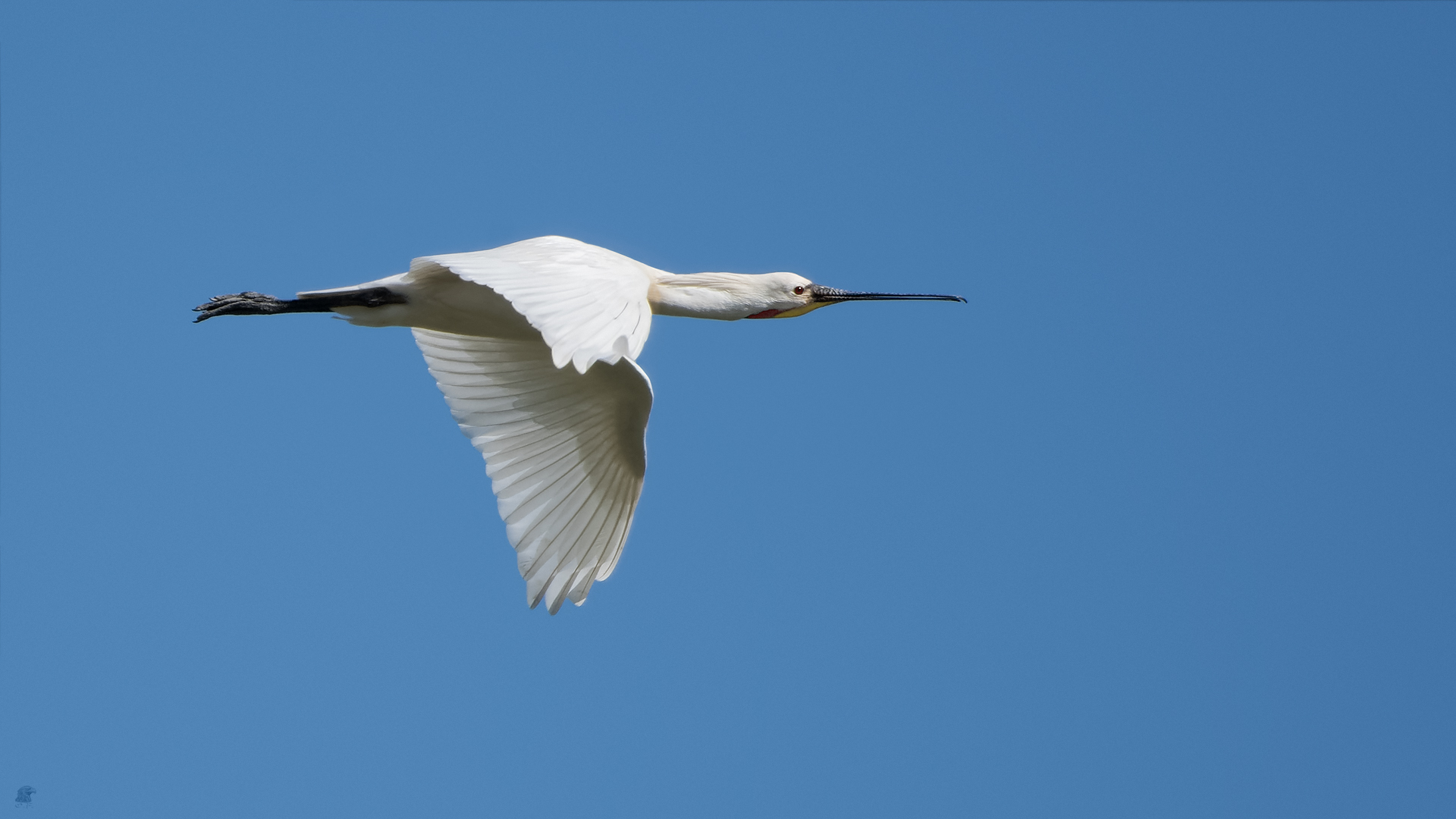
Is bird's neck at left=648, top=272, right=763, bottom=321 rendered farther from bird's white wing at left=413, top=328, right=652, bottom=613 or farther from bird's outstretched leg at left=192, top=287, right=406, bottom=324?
bird's outstretched leg at left=192, top=287, right=406, bottom=324

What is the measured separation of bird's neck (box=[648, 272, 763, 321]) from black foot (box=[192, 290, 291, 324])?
2.38 metres

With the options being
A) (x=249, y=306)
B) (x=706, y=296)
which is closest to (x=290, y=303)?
Answer: (x=249, y=306)

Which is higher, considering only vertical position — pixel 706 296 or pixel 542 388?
pixel 706 296

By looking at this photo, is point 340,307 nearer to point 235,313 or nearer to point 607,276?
point 235,313

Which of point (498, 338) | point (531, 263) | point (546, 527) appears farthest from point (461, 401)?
point (531, 263)

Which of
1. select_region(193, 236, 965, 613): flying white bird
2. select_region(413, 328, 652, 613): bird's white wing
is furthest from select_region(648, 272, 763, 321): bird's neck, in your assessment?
select_region(413, 328, 652, 613): bird's white wing

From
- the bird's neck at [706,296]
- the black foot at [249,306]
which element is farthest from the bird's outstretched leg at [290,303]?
the bird's neck at [706,296]

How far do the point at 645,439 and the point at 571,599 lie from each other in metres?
1.09

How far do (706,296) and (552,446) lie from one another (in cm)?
144

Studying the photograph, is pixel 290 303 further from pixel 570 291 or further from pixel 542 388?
pixel 570 291

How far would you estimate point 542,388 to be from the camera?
1206 centimetres

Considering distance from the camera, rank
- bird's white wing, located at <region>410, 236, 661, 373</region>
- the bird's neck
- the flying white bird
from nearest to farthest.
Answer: bird's white wing, located at <region>410, 236, 661, 373</region>, the flying white bird, the bird's neck

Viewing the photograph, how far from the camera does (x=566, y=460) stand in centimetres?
1180

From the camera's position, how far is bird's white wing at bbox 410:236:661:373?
9.11m
